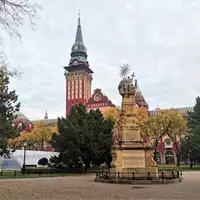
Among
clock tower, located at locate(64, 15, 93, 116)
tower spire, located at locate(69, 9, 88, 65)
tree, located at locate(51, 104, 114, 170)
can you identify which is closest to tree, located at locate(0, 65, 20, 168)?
tree, located at locate(51, 104, 114, 170)

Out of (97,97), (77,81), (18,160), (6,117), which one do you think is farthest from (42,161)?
(77,81)

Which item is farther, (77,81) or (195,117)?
(77,81)

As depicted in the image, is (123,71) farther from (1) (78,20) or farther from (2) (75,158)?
(1) (78,20)

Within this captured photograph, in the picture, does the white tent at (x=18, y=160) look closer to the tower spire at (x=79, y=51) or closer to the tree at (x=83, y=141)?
the tree at (x=83, y=141)

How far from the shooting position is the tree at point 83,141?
111ft

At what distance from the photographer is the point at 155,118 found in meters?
53.9

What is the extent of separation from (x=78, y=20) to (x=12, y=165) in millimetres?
81250

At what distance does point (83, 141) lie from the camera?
33.8m

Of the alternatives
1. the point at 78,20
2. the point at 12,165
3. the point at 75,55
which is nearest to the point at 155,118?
the point at 12,165

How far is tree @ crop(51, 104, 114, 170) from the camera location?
33844 mm

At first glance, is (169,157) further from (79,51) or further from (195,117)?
(79,51)

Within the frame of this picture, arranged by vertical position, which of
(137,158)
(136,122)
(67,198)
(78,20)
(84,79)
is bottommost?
(67,198)

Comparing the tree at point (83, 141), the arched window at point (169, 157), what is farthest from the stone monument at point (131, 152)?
the arched window at point (169, 157)

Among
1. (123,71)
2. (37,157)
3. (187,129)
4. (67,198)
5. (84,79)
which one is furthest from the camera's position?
(84,79)
